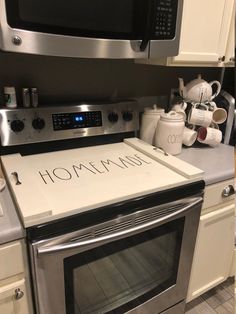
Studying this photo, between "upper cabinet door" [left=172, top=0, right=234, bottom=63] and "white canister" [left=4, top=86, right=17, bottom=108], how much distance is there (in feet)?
2.31

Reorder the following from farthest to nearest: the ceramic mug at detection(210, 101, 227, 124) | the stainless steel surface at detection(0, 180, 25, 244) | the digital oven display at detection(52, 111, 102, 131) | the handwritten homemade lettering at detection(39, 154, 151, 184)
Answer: the ceramic mug at detection(210, 101, 227, 124) < the digital oven display at detection(52, 111, 102, 131) < the handwritten homemade lettering at detection(39, 154, 151, 184) < the stainless steel surface at detection(0, 180, 25, 244)

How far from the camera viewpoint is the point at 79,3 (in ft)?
2.93

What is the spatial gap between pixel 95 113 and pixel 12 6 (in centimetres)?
57

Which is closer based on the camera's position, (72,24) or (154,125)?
(72,24)

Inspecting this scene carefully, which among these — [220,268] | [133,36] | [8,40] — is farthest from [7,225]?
[220,268]

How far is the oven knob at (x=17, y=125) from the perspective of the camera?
3.54 feet

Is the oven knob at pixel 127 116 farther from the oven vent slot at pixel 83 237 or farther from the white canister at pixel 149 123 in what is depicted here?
the oven vent slot at pixel 83 237

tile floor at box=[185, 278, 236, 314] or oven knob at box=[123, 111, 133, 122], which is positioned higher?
oven knob at box=[123, 111, 133, 122]

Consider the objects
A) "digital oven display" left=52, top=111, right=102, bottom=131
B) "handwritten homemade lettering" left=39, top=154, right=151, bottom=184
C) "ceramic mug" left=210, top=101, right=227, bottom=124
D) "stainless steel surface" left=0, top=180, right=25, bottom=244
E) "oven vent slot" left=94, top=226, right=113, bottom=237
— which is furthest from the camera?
"ceramic mug" left=210, top=101, right=227, bottom=124

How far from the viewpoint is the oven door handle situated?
75 cm

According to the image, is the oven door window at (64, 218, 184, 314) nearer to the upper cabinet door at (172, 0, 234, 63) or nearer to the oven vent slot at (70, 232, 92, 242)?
the oven vent slot at (70, 232, 92, 242)

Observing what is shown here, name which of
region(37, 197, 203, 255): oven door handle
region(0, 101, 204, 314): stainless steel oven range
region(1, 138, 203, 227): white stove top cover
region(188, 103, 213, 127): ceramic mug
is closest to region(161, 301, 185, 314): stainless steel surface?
region(0, 101, 204, 314): stainless steel oven range

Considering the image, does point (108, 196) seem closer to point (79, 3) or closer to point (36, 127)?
point (36, 127)

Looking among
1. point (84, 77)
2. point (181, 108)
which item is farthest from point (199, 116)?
point (84, 77)
